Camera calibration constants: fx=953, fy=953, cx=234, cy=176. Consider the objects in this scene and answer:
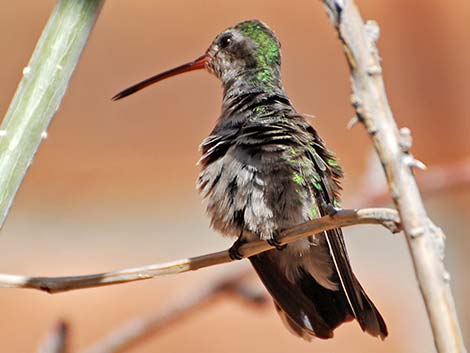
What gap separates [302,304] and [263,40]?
51cm

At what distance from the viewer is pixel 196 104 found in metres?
2.37

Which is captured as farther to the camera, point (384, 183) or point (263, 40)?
point (263, 40)

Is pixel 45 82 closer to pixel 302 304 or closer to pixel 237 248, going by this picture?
pixel 237 248

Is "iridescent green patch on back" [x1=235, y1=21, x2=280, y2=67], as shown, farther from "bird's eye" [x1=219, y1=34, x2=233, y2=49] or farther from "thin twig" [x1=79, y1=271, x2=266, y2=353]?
"thin twig" [x1=79, y1=271, x2=266, y2=353]

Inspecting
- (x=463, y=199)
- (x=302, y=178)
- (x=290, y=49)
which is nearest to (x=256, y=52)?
(x=302, y=178)

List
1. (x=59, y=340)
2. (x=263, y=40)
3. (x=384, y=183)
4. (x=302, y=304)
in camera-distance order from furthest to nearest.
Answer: (x=263, y=40)
(x=384, y=183)
(x=302, y=304)
(x=59, y=340)

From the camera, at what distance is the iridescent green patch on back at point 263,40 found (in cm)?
165

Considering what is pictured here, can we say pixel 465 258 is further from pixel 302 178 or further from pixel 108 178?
pixel 302 178

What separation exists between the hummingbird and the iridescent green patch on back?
0.61 ft

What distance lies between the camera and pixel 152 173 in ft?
7.66

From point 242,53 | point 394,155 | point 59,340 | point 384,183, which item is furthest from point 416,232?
point 242,53

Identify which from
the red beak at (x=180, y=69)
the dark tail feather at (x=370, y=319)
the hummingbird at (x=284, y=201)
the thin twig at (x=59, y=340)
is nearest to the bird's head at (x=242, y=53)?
the red beak at (x=180, y=69)

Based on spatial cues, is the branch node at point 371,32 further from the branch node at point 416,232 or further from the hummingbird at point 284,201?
the hummingbird at point 284,201

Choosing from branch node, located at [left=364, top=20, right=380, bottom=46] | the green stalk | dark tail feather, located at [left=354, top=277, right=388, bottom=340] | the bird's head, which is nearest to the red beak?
the bird's head
